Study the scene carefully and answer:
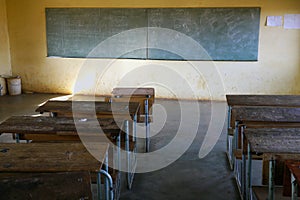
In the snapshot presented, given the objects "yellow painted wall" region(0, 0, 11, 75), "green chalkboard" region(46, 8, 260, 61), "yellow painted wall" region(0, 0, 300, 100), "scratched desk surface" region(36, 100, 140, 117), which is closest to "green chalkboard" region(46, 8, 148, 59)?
"green chalkboard" region(46, 8, 260, 61)

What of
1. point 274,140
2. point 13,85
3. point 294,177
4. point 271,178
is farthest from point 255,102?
point 13,85

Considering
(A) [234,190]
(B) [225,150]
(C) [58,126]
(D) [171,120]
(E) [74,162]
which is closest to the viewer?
(E) [74,162]

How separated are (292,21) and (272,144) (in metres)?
5.13

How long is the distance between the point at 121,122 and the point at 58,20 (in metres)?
5.16

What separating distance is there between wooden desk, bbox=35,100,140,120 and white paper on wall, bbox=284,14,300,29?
4.33 meters

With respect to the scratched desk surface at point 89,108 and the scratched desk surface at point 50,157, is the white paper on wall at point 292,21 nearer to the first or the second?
the scratched desk surface at point 89,108

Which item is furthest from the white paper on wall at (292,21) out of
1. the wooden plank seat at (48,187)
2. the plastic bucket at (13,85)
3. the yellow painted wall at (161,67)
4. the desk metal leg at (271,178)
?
the wooden plank seat at (48,187)

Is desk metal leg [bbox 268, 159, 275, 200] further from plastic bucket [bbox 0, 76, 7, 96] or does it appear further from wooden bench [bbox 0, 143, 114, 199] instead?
plastic bucket [bbox 0, 76, 7, 96]

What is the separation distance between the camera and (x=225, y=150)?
4.45 meters

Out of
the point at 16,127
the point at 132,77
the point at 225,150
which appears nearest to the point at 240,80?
the point at 132,77

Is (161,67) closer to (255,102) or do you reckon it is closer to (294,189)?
(255,102)

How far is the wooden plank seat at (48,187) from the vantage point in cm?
152

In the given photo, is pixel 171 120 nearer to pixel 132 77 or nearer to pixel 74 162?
pixel 132 77

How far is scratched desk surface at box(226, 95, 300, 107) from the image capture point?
391cm
